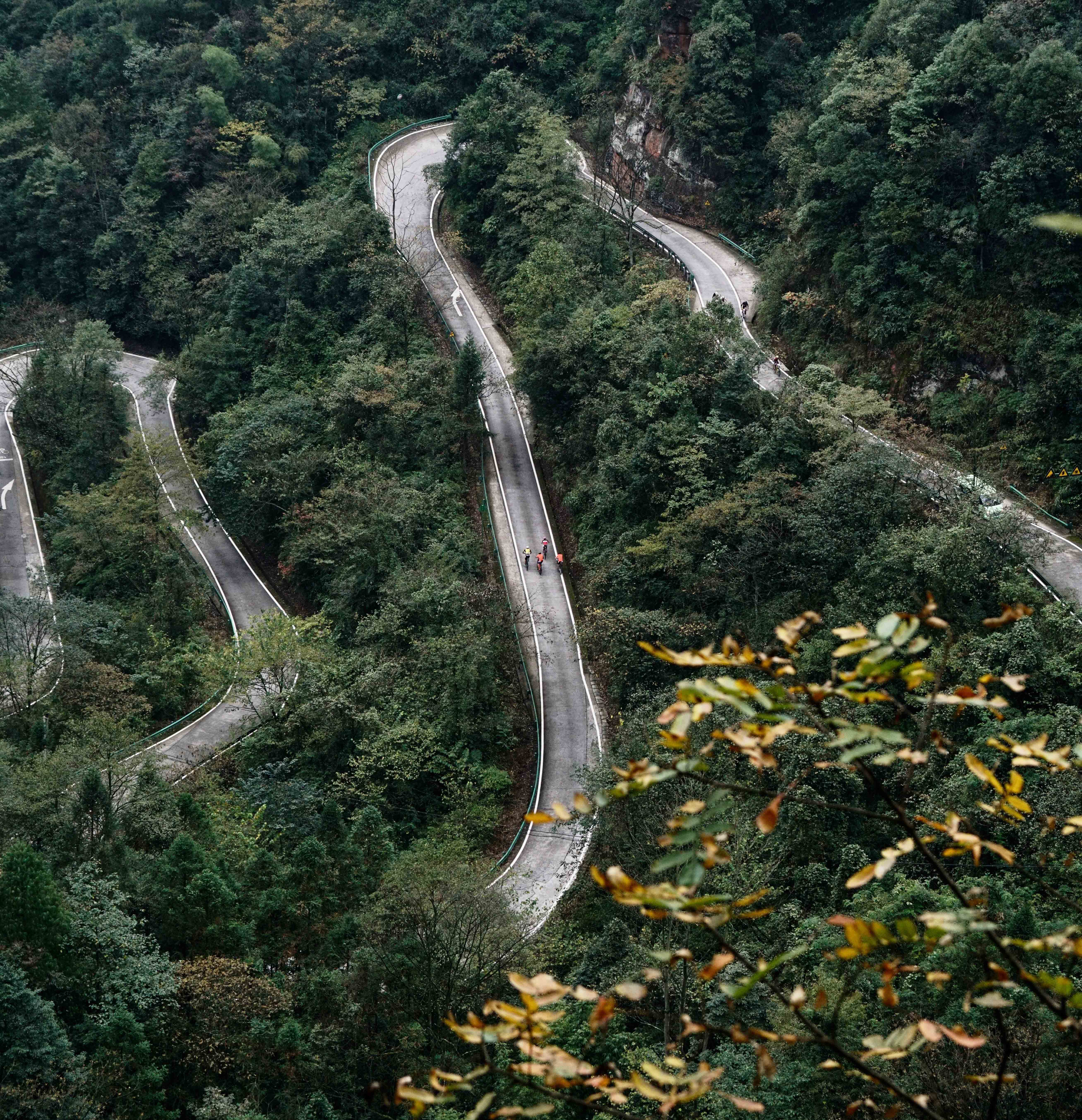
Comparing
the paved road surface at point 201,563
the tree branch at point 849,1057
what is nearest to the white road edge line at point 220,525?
the paved road surface at point 201,563

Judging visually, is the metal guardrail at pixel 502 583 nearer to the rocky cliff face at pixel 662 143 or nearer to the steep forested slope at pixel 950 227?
the rocky cliff face at pixel 662 143

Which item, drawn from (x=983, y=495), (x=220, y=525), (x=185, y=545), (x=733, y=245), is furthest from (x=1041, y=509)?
(x=185, y=545)

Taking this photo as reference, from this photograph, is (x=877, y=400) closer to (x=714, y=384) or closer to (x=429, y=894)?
(x=714, y=384)

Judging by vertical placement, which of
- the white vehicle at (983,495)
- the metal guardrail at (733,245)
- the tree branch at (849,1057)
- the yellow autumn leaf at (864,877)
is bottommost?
the white vehicle at (983,495)

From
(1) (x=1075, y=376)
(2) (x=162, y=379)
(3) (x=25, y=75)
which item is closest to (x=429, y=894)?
(1) (x=1075, y=376)

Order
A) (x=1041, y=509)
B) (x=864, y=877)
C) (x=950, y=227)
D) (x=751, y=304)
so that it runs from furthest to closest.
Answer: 1. (x=751, y=304)
2. (x=950, y=227)
3. (x=1041, y=509)
4. (x=864, y=877)

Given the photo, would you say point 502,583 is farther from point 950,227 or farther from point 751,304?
point 950,227

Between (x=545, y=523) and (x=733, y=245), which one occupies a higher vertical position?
(x=733, y=245)
